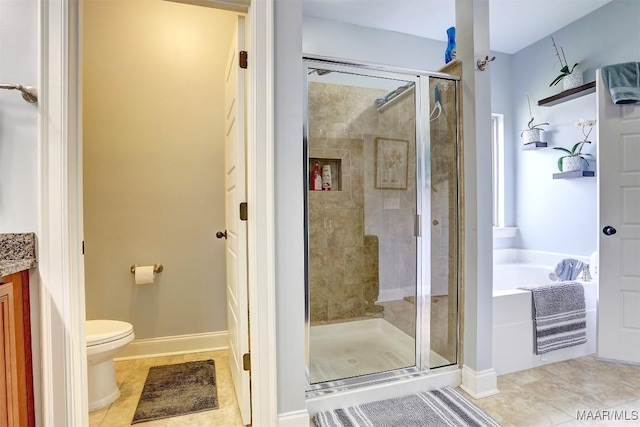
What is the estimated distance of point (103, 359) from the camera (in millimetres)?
1756

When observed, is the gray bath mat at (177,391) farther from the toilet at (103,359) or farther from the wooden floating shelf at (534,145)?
the wooden floating shelf at (534,145)

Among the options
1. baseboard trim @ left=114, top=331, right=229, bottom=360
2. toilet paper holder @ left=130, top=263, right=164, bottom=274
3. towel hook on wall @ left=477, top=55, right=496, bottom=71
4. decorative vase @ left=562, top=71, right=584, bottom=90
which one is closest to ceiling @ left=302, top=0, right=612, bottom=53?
decorative vase @ left=562, top=71, right=584, bottom=90

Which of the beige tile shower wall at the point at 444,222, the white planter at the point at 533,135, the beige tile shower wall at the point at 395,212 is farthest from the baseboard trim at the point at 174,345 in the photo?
the white planter at the point at 533,135

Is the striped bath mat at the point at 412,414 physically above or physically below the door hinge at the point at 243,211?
below

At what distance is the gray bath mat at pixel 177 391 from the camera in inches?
67.9

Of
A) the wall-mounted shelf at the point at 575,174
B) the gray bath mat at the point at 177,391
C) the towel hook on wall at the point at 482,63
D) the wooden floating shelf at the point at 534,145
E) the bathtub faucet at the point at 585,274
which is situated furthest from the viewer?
the wooden floating shelf at the point at 534,145

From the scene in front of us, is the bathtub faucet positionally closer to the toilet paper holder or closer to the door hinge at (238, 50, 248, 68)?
the door hinge at (238, 50, 248, 68)

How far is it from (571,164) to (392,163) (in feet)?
5.58

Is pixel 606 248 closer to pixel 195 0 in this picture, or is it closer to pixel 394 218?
pixel 394 218

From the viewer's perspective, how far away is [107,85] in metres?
2.26

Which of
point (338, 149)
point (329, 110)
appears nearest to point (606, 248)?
point (338, 149)

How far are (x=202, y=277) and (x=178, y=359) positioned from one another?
1.99 ft

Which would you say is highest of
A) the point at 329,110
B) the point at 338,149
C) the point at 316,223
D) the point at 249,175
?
the point at 329,110

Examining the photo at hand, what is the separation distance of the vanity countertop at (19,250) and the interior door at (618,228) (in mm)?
3303
